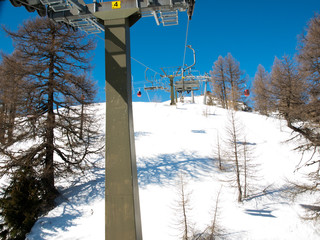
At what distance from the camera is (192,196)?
9047mm

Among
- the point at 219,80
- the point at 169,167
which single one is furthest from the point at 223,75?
the point at 169,167

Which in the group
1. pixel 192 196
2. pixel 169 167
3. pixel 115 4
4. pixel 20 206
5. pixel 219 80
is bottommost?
pixel 192 196

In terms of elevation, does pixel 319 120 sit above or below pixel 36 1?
below

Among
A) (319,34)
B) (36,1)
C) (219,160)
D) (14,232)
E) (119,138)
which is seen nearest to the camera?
(119,138)

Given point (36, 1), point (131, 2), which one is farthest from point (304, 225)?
point (36, 1)

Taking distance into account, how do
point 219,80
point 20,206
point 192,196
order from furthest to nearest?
point 219,80 < point 192,196 < point 20,206

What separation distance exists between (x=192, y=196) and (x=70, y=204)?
6064mm

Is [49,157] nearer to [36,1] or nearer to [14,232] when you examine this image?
[14,232]

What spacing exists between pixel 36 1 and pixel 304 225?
11095 millimetres

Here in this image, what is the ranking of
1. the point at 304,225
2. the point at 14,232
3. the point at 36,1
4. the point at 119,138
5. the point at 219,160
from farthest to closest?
the point at 219,160, the point at 304,225, the point at 14,232, the point at 36,1, the point at 119,138

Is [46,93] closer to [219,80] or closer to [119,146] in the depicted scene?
[119,146]

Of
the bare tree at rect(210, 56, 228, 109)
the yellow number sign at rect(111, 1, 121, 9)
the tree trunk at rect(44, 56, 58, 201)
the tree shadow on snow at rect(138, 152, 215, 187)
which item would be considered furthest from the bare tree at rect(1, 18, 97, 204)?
the bare tree at rect(210, 56, 228, 109)

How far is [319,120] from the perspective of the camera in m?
7.65

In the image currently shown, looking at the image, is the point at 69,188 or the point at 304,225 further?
the point at 69,188
